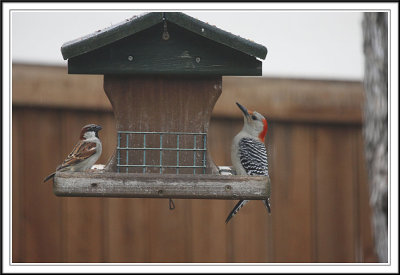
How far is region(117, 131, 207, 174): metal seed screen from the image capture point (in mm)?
3469

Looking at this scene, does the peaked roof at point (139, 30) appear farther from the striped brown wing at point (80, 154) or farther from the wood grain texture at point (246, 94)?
the wood grain texture at point (246, 94)

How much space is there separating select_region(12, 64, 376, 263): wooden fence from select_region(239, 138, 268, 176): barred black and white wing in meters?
1.15

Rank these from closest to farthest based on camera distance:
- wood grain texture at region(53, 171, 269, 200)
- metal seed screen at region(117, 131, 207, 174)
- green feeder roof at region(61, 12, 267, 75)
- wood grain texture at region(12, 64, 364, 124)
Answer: wood grain texture at region(53, 171, 269, 200), green feeder roof at region(61, 12, 267, 75), metal seed screen at region(117, 131, 207, 174), wood grain texture at region(12, 64, 364, 124)

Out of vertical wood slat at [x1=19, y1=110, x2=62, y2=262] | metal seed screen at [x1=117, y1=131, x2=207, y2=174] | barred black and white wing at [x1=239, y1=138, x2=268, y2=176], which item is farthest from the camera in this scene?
vertical wood slat at [x1=19, y1=110, x2=62, y2=262]

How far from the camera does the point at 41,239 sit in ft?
16.4

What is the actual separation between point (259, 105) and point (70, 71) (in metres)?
1.88

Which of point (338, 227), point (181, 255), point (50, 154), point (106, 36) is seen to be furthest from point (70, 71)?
point (338, 227)

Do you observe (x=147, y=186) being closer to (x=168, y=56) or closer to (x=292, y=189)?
(x=168, y=56)

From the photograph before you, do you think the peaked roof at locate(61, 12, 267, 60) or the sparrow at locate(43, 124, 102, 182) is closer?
the peaked roof at locate(61, 12, 267, 60)

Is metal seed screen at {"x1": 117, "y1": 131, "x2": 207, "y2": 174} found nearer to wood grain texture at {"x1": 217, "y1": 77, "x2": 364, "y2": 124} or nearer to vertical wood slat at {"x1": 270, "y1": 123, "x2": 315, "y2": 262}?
wood grain texture at {"x1": 217, "y1": 77, "x2": 364, "y2": 124}

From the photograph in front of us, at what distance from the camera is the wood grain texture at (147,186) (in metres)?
3.19

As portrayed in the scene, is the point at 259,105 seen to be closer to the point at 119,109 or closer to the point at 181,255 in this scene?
the point at 181,255

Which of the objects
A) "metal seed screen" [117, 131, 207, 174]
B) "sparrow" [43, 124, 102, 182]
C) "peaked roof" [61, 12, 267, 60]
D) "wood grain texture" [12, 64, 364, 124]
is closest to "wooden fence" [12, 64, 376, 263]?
"wood grain texture" [12, 64, 364, 124]

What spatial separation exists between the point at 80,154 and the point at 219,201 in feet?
5.66
